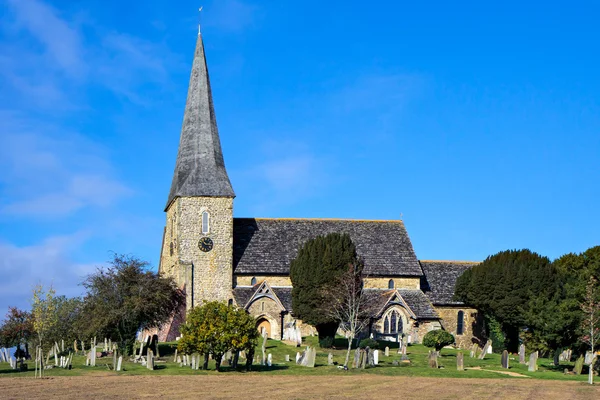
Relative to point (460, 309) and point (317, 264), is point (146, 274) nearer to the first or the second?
point (317, 264)

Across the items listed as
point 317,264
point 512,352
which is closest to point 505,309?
point 512,352

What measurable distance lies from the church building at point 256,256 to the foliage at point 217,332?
17.2 meters

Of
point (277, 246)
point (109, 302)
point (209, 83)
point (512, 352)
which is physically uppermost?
point (209, 83)

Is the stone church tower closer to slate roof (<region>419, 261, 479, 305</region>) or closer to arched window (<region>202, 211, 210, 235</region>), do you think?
arched window (<region>202, 211, 210, 235</region>)

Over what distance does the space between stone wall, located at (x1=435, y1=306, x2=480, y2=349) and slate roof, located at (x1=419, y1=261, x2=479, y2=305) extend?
65cm

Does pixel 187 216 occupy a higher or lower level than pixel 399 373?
higher

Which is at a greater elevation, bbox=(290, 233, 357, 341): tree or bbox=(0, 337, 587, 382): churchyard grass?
bbox=(290, 233, 357, 341): tree

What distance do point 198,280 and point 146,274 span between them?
12.2m

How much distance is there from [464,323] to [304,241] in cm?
A: 1412

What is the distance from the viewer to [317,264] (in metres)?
53.5

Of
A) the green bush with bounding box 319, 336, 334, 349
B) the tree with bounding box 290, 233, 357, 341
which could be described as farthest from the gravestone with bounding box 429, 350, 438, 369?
the green bush with bounding box 319, 336, 334, 349

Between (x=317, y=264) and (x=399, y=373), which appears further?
(x=317, y=264)

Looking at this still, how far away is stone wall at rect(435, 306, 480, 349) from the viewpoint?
62.1 meters

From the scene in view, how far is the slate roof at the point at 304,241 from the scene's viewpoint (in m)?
60.8
